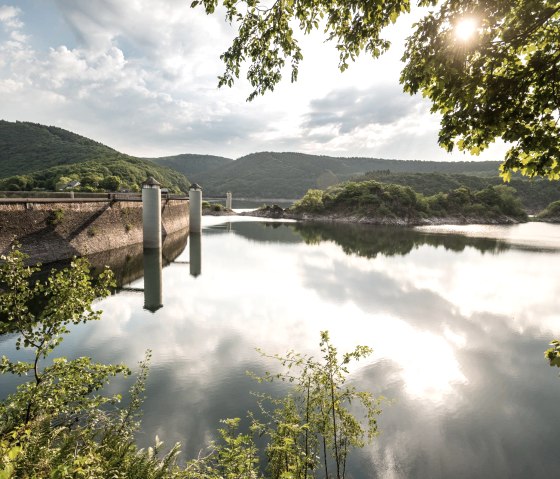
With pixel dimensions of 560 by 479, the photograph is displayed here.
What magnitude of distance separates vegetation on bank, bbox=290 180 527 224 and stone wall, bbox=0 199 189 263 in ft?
235

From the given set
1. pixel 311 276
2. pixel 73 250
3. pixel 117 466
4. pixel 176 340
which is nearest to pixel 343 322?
pixel 176 340

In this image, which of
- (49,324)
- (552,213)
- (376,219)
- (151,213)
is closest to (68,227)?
(151,213)

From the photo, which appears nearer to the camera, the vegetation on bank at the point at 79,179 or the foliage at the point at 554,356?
the foliage at the point at 554,356

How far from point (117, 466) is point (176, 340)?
31.4ft

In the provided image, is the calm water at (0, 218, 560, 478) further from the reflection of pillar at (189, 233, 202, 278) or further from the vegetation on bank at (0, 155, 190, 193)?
the vegetation on bank at (0, 155, 190, 193)

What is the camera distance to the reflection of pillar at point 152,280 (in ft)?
66.8

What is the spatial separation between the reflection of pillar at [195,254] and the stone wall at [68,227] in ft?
23.7

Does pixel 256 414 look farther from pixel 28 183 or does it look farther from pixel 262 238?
pixel 28 183

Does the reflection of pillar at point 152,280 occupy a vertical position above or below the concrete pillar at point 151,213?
below

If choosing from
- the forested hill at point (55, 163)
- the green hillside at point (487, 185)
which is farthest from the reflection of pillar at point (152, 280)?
the green hillside at point (487, 185)

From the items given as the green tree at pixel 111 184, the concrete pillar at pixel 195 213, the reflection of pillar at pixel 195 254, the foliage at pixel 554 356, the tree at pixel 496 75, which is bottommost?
the reflection of pillar at pixel 195 254

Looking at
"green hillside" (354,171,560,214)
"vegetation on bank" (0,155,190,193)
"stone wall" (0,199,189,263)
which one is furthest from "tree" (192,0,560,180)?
"green hillside" (354,171,560,214)

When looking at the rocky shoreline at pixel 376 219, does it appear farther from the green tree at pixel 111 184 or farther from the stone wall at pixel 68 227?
the stone wall at pixel 68 227

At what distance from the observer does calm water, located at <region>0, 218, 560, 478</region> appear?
8586 mm
